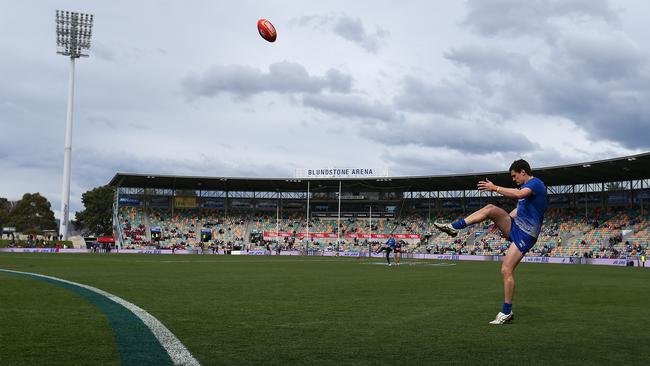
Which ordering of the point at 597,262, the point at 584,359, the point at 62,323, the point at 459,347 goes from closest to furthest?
the point at 584,359 → the point at 459,347 → the point at 62,323 → the point at 597,262

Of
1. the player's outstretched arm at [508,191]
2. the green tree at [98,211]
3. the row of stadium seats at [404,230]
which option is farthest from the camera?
the green tree at [98,211]

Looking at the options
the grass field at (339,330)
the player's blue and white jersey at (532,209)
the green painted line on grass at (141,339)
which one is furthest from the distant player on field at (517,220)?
the green painted line on grass at (141,339)

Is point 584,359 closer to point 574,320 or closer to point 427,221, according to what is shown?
point 574,320

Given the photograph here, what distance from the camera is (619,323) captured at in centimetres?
850

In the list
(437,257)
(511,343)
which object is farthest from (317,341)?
(437,257)

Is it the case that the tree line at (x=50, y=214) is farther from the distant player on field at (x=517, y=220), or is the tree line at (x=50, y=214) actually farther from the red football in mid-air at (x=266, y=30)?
the distant player on field at (x=517, y=220)

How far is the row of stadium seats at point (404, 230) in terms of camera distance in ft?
202

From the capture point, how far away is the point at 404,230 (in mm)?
82625

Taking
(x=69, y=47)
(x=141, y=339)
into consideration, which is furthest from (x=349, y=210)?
(x=141, y=339)

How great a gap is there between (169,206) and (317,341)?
87579 mm

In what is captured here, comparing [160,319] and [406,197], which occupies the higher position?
[406,197]

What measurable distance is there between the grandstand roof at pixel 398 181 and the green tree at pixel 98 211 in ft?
128

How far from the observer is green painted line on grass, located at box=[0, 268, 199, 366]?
5.40 meters

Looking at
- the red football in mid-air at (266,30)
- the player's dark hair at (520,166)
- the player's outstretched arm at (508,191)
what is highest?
the red football in mid-air at (266,30)
